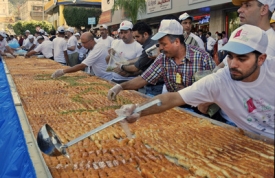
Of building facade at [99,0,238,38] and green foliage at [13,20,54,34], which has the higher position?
green foliage at [13,20,54,34]

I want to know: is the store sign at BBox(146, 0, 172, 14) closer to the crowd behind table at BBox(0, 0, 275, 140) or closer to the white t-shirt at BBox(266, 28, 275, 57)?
the crowd behind table at BBox(0, 0, 275, 140)

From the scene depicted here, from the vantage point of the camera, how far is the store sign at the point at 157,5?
1866cm

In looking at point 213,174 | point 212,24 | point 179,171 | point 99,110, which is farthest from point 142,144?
point 212,24

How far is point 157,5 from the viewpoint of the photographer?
64.4 feet

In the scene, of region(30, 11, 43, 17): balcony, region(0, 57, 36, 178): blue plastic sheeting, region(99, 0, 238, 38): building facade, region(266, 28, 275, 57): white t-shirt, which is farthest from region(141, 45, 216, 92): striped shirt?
region(30, 11, 43, 17): balcony

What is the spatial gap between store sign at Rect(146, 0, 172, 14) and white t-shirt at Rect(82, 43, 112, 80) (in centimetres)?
1364

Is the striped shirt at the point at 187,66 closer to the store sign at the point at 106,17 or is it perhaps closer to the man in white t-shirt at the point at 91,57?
the man in white t-shirt at the point at 91,57

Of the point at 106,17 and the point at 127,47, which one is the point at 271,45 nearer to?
the point at 127,47

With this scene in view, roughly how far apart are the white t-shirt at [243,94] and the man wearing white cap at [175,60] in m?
1.08

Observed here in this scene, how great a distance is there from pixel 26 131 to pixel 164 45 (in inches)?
60.4

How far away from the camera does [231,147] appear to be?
81.2 inches

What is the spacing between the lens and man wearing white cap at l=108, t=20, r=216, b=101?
120 inches

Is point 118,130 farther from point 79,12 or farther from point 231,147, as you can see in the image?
point 79,12

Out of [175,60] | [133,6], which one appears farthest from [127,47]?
[133,6]
